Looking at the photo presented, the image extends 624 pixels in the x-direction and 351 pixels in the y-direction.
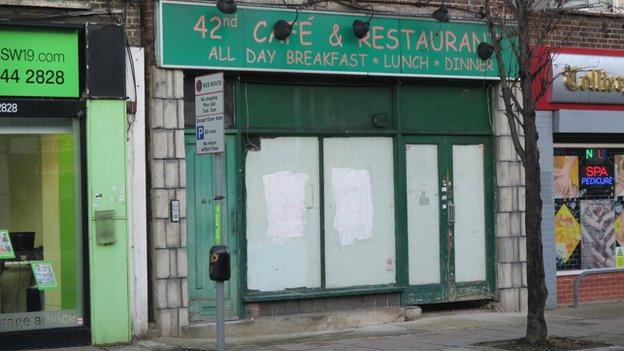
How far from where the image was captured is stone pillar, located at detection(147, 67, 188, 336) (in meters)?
12.8

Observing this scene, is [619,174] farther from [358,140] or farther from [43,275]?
[43,275]

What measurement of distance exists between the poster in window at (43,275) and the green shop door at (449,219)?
5114 millimetres

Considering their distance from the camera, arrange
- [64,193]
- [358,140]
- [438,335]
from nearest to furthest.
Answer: [64,193], [438,335], [358,140]

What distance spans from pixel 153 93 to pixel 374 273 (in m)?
4.09

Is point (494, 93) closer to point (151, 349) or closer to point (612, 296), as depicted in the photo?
point (612, 296)

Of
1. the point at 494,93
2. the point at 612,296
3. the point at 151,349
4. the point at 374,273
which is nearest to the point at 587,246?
the point at 612,296

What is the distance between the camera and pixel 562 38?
16.0m

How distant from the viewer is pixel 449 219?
1507 centimetres

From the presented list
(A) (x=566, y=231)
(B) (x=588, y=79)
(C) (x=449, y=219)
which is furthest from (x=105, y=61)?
(A) (x=566, y=231)

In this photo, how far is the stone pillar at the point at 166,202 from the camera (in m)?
12.8

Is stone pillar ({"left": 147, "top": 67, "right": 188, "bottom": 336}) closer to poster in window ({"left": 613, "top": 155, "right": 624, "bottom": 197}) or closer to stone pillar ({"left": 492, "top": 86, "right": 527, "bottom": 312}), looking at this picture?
stone pillar ({"left": 492, "top": 86, "right": 527, "bottom": 312})

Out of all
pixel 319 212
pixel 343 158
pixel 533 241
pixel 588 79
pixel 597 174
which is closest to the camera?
pixel 533 241

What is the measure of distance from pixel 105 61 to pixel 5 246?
2468mm

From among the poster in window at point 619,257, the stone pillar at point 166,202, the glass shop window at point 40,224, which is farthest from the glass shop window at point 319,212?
the poster in window at point 619,257
